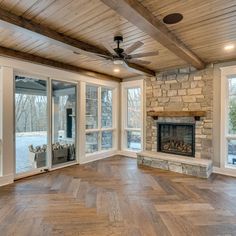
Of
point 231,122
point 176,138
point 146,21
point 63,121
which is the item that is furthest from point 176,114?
point 146,21

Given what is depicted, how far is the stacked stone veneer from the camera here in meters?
4.67

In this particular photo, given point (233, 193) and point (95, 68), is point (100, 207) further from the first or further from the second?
point (95, 68)

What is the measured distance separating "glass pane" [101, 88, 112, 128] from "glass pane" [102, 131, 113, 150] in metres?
0.24

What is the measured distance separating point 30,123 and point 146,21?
10.7 feet

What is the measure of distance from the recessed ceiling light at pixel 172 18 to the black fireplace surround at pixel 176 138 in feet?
9.68

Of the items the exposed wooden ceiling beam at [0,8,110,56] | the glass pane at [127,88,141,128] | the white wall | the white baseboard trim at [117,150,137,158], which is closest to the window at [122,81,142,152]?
the glass pane at [127,88,141,128]

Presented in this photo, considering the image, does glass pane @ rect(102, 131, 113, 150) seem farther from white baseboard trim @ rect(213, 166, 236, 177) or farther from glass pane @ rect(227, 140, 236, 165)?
glass pane @ rect(227, 140, 236, 165)

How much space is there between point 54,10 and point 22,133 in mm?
2754

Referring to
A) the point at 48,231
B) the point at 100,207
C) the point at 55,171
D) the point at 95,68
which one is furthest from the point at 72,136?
the point at 48,231

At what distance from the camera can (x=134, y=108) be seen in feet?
20.5

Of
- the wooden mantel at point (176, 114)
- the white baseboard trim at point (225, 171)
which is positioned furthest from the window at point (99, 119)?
the white baseboard trim at point (225, 171)

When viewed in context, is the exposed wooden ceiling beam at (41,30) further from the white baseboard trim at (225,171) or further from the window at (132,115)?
the white baseboard trim at (225,171)

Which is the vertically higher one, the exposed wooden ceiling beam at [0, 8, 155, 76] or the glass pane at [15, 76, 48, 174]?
the exposed wooden ceiling beam at [0, 8, 155, 76]

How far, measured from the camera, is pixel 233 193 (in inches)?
132
